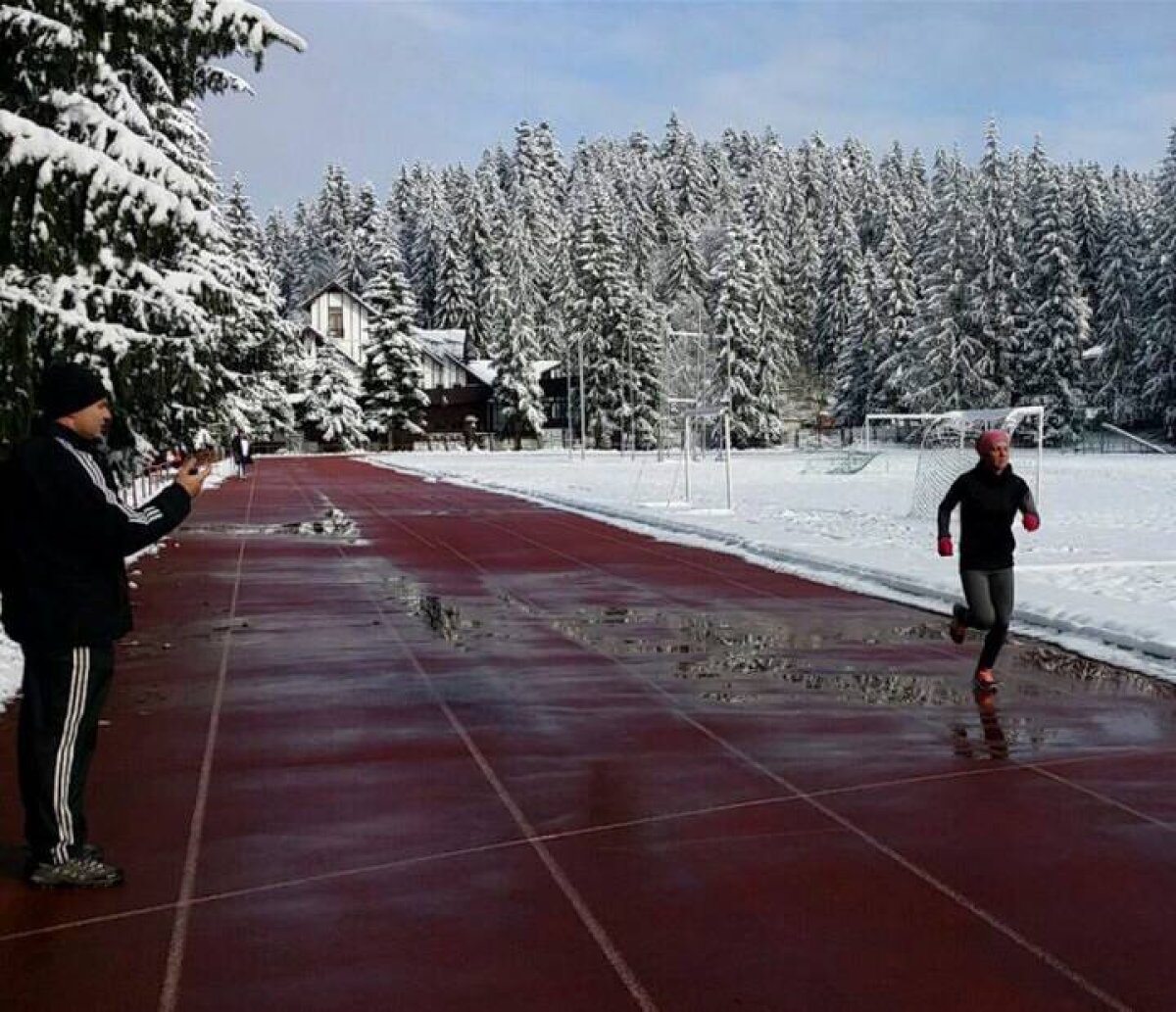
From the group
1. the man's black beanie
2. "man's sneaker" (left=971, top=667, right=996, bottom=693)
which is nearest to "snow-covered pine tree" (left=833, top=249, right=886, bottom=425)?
"man's sneaker" (left=971, top=667, right=996, bottom=693)

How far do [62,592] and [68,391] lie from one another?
762 millimetres

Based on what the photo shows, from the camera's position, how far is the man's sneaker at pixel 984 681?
31.0ft

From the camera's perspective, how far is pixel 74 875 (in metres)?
5.27

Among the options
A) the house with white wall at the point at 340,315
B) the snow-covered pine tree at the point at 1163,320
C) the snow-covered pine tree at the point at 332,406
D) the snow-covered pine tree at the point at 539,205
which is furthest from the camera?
the snow-covered pine tree at the point at 539,205

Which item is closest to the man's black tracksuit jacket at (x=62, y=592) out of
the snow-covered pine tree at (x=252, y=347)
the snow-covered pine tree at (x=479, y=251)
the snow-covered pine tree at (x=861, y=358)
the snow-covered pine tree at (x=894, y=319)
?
the snow-covered pine tree at (x=252, y=347)

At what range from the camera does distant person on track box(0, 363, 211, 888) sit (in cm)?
509

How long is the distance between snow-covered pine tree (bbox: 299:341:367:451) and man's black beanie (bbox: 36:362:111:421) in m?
89.1

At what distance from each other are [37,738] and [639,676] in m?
5.40

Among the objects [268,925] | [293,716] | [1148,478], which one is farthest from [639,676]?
[1148,478]

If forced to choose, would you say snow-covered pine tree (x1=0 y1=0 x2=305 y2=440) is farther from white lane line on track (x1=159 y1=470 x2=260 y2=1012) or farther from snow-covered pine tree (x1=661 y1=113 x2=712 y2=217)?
snow-covered pine tree (x1=661 y1=113 x2=712 y2=217)

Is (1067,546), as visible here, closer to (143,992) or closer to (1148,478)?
(143,992)

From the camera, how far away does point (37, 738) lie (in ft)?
17.2

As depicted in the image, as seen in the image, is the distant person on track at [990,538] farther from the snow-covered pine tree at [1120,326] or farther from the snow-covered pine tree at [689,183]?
the snow-covered pine tree at [689,183]

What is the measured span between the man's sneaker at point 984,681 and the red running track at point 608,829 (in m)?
0.24
